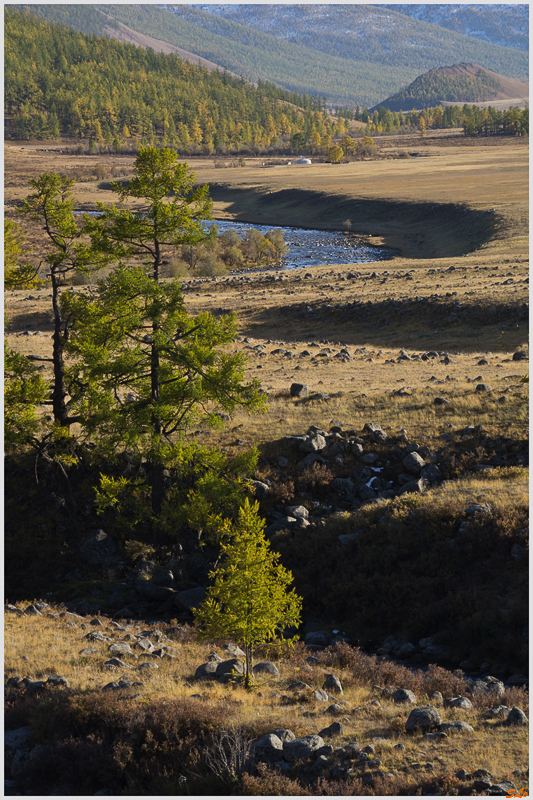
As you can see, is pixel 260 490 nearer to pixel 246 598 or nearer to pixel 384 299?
pixel 246 598

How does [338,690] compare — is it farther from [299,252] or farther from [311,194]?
[311,194]

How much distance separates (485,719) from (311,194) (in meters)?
119

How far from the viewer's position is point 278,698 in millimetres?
11648

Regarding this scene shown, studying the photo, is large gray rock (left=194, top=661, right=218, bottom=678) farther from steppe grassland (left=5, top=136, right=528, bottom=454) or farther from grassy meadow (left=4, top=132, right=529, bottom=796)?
steppe grassland (left=5, top=136, right=528, bottom=454)

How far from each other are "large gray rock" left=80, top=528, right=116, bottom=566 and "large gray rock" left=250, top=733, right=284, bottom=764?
11951 millimetres

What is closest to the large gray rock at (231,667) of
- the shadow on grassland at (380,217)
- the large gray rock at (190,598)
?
the large gray rock at (190,598)

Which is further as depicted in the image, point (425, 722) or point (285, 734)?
point (425, 722)

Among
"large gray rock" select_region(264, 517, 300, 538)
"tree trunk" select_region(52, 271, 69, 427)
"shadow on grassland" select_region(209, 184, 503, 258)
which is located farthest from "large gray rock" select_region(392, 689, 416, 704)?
"shadow on grassland" select_region(209, 184, 503, 258)

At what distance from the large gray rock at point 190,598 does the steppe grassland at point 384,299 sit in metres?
6.90

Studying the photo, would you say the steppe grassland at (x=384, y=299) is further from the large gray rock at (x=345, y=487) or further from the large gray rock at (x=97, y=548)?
the large gray rock at (x=97, y=548)

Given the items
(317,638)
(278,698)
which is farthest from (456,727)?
(317,638)

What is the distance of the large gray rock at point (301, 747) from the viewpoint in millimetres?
9203

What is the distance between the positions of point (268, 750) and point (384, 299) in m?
41.2

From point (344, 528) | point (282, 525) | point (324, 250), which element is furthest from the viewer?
point (324, 250)
